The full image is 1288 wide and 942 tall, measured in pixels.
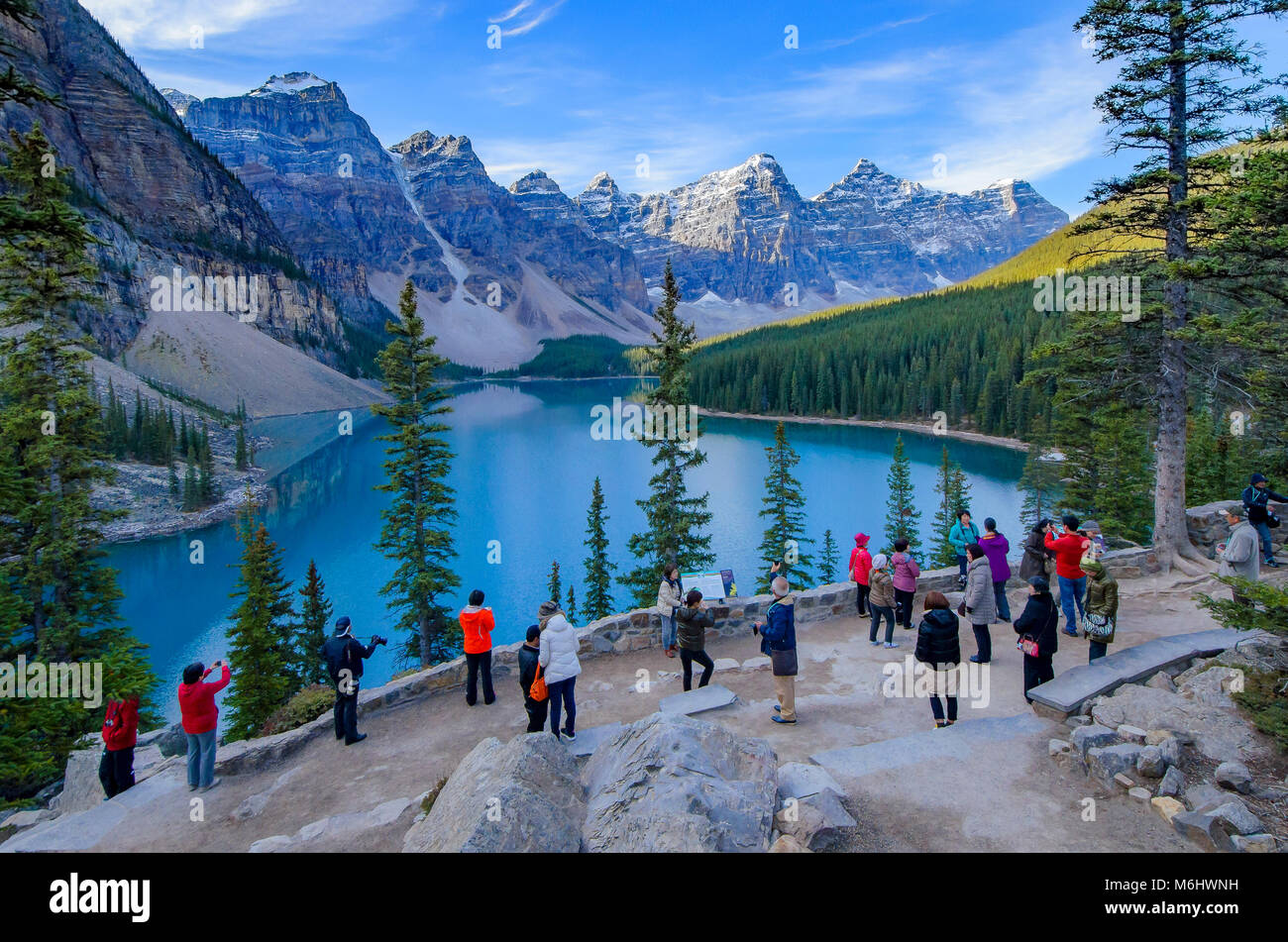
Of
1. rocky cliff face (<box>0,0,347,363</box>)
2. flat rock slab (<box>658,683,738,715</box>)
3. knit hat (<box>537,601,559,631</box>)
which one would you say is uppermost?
rocky cliff face (<box>0,0,347,363</box>)

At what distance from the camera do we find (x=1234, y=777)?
22.9ft

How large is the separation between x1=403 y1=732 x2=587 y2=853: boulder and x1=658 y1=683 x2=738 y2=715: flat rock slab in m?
2.95

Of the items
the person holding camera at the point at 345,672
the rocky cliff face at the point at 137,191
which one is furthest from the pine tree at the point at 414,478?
the rocky cliff face at the point at 137,191

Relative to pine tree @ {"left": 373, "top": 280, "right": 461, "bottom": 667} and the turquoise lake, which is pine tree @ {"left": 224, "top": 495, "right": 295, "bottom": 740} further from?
pine tree @ {"left": 373, "top": 280, "right": 461, "bottom": 667}

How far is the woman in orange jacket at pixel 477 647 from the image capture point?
1105 centimetres

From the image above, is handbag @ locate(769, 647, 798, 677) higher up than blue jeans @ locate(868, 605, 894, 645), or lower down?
higher up

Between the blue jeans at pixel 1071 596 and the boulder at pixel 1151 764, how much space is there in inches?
218

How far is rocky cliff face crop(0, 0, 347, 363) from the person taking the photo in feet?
395

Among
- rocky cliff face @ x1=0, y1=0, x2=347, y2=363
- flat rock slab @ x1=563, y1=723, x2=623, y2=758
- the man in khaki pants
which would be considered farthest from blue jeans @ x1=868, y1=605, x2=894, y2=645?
rocky cliff face @ x1=0, y1=0, x2=347, y2=363

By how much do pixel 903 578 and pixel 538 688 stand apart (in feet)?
26.5
